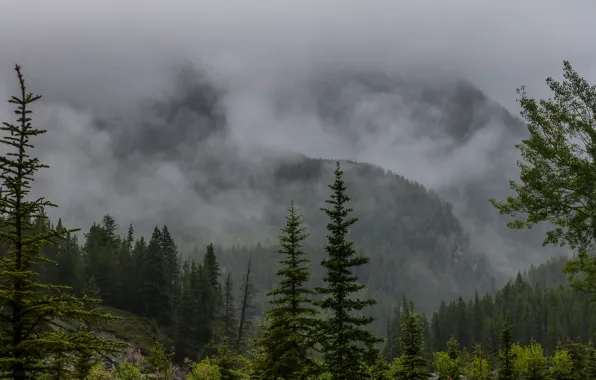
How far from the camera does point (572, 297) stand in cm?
19125

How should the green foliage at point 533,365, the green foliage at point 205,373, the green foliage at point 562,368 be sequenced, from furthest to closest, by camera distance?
1. the green foliage at point 533,365
2. the green foliage at point 562,368
3. the green foliage at point 205,373

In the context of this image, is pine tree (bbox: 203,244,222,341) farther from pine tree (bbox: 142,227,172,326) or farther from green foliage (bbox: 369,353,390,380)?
green foliage (bbox: 369,353,390,380)

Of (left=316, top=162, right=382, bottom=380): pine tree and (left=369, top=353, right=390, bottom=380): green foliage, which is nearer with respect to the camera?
(left=316, top=162, right=382, bottom=380): pine tree

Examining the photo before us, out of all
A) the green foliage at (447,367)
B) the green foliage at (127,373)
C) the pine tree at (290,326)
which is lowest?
the green foliage at (447,367)

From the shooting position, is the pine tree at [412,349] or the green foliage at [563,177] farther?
the pine tree at [412,349]

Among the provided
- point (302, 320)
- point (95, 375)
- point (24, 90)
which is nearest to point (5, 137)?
point (24, 90)

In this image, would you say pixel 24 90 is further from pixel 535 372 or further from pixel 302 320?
pixel 535 372

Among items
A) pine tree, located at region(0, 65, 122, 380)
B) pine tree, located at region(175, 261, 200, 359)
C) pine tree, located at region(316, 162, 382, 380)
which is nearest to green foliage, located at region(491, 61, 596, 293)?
pine tree, located at region(316, 162, 382, 380)

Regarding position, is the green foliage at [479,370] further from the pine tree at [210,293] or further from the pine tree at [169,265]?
the pine tree at [169,265]

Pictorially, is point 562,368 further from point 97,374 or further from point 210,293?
point 210,293

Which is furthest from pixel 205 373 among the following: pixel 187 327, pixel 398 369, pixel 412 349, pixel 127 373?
pixel 187 327

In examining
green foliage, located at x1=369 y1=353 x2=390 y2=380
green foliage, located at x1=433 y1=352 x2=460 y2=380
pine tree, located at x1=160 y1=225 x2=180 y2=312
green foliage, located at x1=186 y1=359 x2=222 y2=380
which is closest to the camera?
green foliage, located at x1=186 y1=359 x2=222 y2=380

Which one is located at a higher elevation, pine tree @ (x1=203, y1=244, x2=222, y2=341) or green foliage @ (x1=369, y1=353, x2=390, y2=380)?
pine tree @ (x1=203, y1=244, x2=222, y2=341)

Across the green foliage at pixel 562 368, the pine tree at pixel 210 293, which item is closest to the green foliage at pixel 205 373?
the green foliage at pixel 562 368
